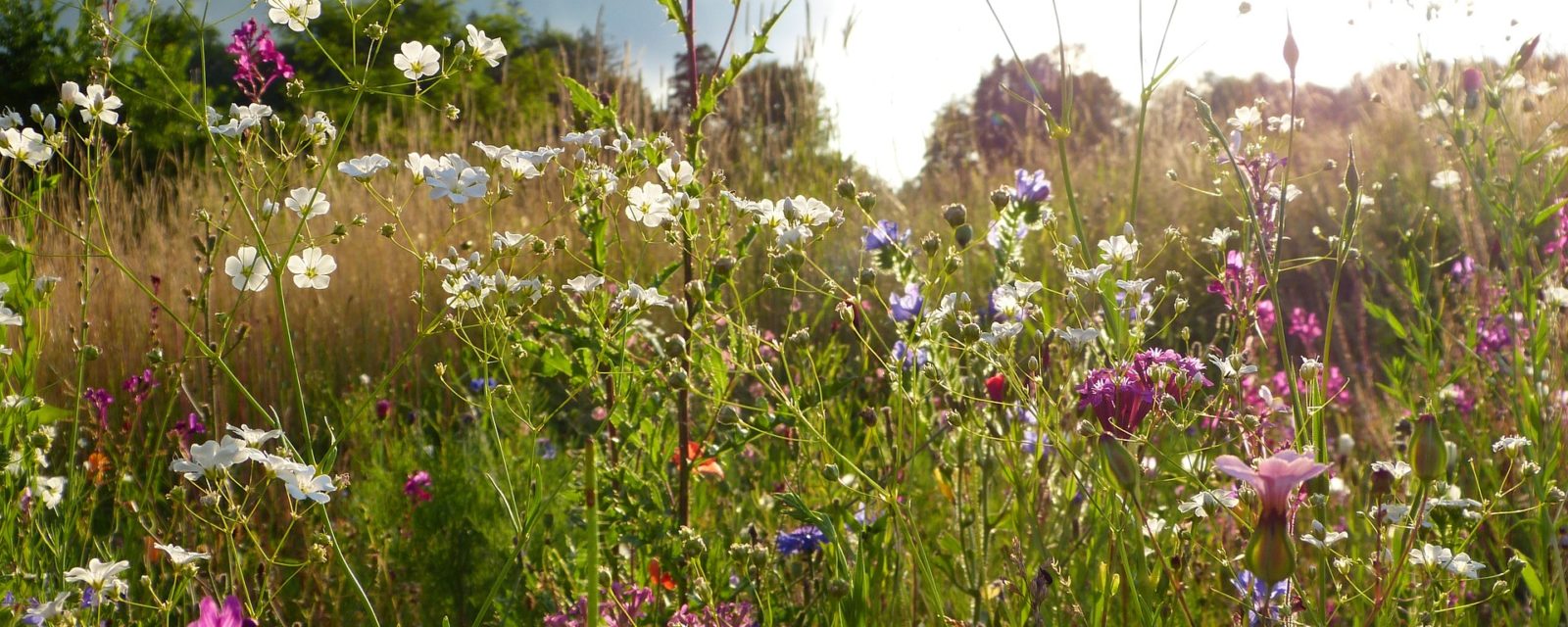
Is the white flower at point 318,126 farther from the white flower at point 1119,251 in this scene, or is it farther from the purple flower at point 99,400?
the purple flower at point 99,400

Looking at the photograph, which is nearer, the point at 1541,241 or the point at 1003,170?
the point at 1541,241

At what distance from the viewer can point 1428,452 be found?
84 cm

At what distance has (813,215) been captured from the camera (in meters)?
1.48

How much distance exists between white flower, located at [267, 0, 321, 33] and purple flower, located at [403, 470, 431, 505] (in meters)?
1.14

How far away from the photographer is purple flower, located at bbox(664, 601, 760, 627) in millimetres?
1431

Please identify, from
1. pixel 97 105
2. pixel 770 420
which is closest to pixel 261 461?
pixel 770 420

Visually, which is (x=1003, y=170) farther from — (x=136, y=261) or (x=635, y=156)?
(x=635, y=156)

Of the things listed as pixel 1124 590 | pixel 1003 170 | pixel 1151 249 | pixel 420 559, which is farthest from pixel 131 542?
pixel 1003 170

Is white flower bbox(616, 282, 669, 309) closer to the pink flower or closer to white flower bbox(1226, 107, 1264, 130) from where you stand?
the pink flower

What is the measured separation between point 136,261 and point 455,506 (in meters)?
2.86

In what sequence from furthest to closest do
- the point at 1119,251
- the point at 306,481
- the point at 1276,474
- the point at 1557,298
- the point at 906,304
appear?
the point at 906,304
the point at 1557,298
the point at 1119,251
the point at 306,481
the point at 1276,474

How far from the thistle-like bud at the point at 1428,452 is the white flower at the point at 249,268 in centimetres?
113

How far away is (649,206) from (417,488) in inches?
41.6

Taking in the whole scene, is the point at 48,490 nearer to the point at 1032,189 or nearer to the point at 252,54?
the point at 252,54
